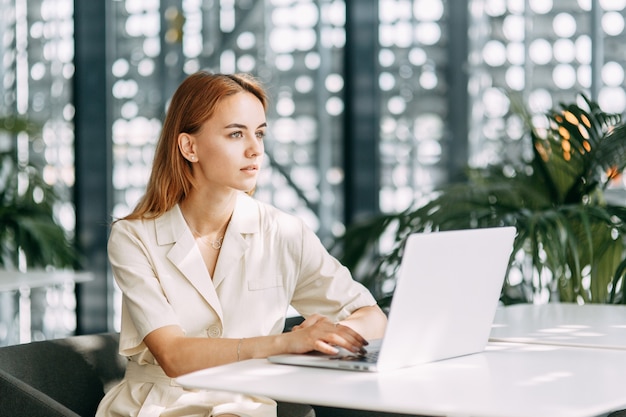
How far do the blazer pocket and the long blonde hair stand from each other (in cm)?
27

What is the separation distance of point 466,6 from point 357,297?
231 centimetres

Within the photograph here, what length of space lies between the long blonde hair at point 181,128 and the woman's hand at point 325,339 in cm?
58

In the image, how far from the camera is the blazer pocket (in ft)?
7.70

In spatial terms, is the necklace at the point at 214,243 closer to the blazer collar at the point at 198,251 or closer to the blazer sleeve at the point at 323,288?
the blazer collar at the point at 198,251

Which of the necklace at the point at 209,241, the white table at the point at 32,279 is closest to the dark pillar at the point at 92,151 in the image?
the white table at the point at 32,279

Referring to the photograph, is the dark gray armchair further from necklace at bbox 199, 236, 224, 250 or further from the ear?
the ear

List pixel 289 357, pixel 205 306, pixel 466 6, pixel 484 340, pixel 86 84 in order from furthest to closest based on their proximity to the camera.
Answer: pixel 86 84, pixel 466 6, pixel 205 306, pixel 484 340, pixel 289 357

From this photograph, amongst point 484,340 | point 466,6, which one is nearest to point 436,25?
point 466,6

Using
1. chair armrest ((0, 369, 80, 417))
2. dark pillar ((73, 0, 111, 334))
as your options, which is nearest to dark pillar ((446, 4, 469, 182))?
dark pillar ((73, 0, 111, 334))

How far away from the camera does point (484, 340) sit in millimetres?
2027

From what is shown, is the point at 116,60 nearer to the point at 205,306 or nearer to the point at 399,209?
Result: the point at 399,209

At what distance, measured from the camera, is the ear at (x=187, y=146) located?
7.71ft

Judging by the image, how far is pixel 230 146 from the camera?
2.30 m

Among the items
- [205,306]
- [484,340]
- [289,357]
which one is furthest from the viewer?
[205,306]
